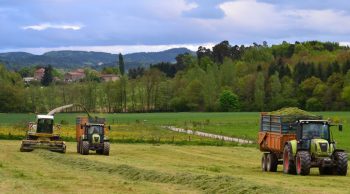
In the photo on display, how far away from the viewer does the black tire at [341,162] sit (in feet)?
94.3

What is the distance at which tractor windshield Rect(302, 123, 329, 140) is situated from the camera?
2989cm

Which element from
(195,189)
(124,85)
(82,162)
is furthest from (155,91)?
(195,189)

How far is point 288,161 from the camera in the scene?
30125mm

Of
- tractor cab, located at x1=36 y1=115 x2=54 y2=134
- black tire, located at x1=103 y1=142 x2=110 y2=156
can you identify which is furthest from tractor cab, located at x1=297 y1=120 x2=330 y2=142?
tractor cab, located at x1=36 y1=115 x2=54 y2=134

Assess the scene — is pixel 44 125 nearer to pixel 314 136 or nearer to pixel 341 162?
pixel 314 136

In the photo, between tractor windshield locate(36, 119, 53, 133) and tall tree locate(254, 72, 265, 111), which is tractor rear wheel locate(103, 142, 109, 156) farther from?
tall tree locate(254, 72, 265, 111)

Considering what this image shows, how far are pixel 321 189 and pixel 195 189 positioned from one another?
3.84 m

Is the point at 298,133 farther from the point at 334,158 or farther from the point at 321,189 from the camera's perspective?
the point at 321,189

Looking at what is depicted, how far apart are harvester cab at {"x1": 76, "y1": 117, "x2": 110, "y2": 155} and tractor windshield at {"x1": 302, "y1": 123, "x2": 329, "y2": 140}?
20119mm

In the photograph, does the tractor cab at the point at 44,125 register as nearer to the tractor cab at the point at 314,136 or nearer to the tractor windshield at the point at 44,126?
the tractor windshield at the point at 44,126

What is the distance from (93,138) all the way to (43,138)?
13.3 feet

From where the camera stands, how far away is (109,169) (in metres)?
31.6

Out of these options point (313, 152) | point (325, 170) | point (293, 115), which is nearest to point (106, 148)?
point (293, 115)

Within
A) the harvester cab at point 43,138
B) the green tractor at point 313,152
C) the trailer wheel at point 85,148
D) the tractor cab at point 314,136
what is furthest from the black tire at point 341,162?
the harvester cab at point 43,138
